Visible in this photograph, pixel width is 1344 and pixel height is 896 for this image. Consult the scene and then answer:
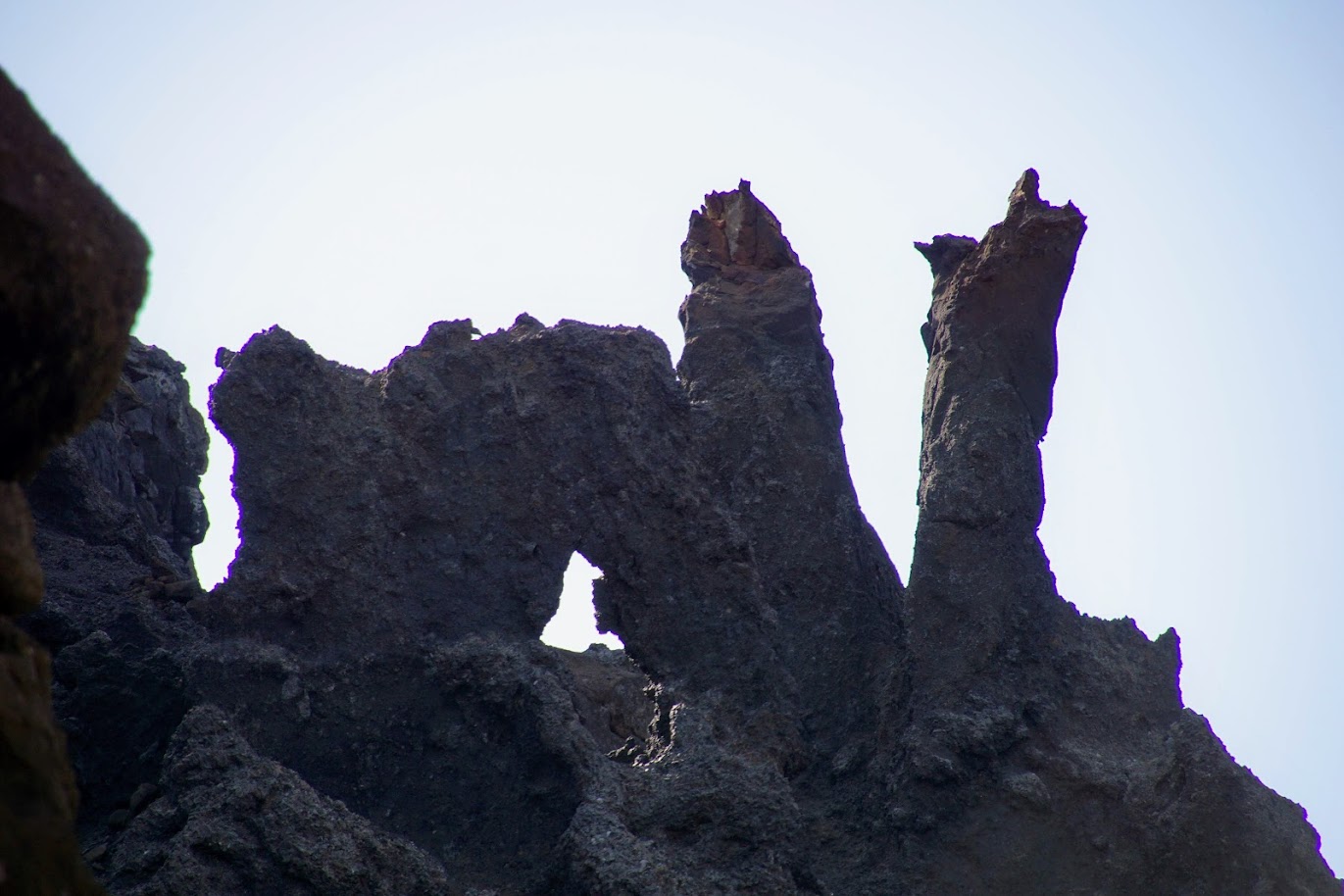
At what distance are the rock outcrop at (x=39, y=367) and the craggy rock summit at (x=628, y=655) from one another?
14.1 feet

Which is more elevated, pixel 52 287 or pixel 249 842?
pixel 52 287

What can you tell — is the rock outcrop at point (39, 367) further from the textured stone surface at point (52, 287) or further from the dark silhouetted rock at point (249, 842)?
the dark silhouetted rock at point (249, 842)

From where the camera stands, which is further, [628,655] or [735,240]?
[735,240]

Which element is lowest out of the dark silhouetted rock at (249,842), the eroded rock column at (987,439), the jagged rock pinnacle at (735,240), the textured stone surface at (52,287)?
the dark silhouetted rock at (249,842)

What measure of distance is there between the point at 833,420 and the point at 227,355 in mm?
5346

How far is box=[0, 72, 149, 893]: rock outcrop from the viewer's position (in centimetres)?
411

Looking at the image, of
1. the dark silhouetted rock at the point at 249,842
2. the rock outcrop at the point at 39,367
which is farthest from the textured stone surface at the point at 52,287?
the dark silhouetted rock at the point at 249,842

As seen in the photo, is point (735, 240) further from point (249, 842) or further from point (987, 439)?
point (249, 842)

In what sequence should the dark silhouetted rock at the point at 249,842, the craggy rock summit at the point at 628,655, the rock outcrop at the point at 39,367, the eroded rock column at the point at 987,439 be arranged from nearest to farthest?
the rock outcrop at the point at 39,367
the dark silhouetted rock at the point at 249,842
the craggy rock summit at the point at 628,655
the eroded rock column at the point at 987,439

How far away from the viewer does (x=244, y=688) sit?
10.0m

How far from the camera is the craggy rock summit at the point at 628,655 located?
9.56 meters

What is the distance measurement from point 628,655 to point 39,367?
284 inches

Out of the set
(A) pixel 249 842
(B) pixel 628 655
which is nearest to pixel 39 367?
(A) pixel 249 842

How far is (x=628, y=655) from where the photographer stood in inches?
436
